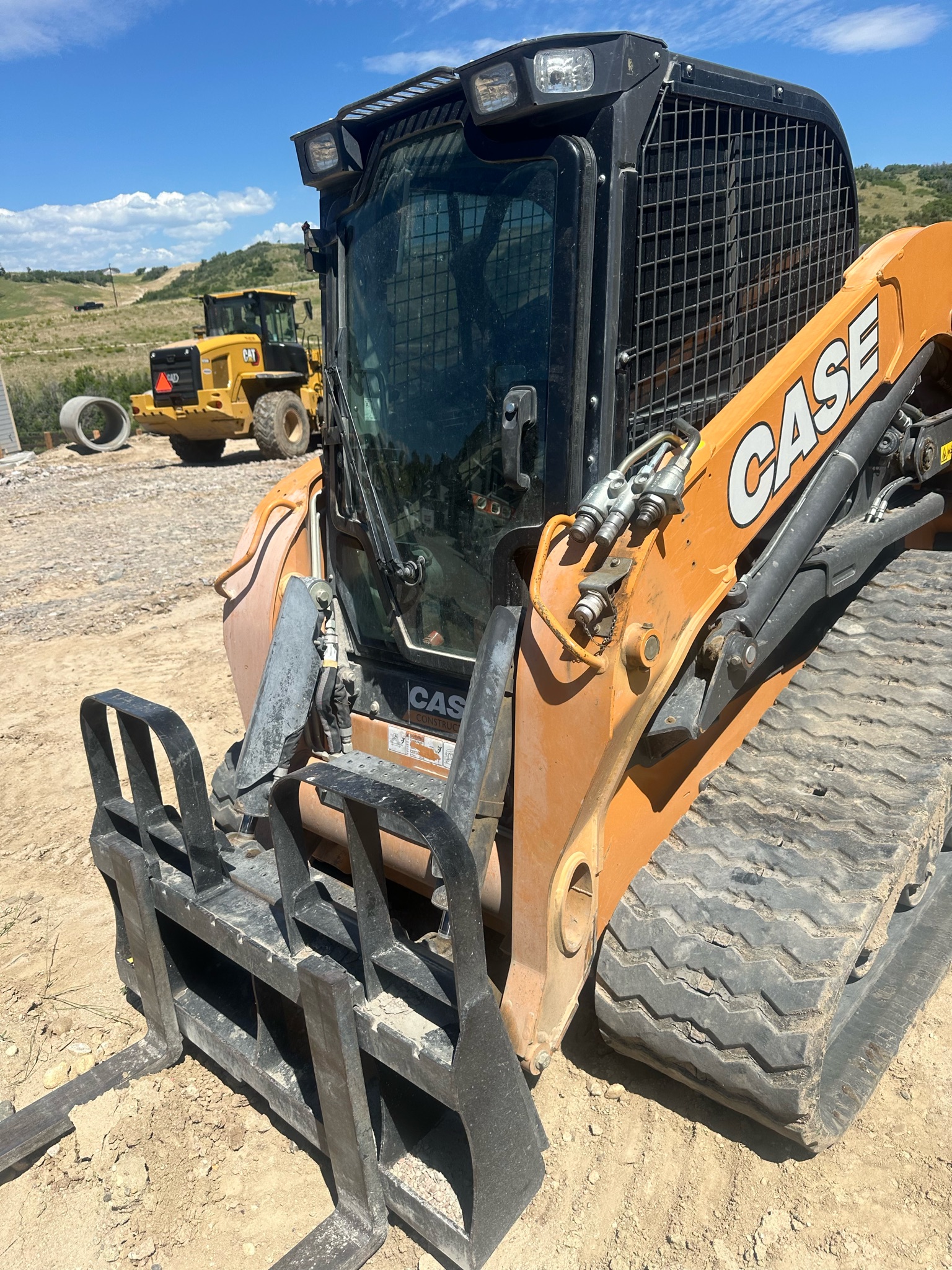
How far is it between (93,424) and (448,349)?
17.8 meters

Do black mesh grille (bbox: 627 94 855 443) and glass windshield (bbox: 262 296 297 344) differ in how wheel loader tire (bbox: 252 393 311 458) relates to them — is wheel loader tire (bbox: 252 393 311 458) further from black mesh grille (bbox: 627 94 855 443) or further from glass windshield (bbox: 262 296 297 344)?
black mesh grille (bbox: 627 94 855 443)

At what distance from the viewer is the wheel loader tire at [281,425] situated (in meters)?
15.0

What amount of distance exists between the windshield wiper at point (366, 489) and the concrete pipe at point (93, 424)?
51.6 ft

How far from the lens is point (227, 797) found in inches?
124

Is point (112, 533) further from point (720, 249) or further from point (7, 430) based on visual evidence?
point (7, 430)

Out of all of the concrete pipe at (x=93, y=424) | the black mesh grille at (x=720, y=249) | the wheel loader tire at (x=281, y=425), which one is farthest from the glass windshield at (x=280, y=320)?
the black mesh grille at (x=720, y=249)

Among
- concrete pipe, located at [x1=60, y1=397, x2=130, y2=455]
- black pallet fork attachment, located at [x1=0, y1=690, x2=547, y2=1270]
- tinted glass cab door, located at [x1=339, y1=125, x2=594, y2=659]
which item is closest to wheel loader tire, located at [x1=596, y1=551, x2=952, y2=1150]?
black pallet fork attachment, located at [x1=0, y1=690, x2=547, y2=1270]

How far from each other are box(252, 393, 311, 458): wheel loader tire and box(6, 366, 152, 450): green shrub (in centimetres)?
727

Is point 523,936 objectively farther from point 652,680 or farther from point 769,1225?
point 769,1225

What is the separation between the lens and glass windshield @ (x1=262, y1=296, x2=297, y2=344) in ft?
51.2

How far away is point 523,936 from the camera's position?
208 centimetres

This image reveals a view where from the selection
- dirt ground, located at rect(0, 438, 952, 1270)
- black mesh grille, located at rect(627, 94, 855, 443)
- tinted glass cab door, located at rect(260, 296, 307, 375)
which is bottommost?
dirt ground, located at rect(0, 438, 952, 1270)

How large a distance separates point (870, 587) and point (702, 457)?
116 centimetres

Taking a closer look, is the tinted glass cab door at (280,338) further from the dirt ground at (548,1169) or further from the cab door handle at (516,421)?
the cab door handle at (516,421)
